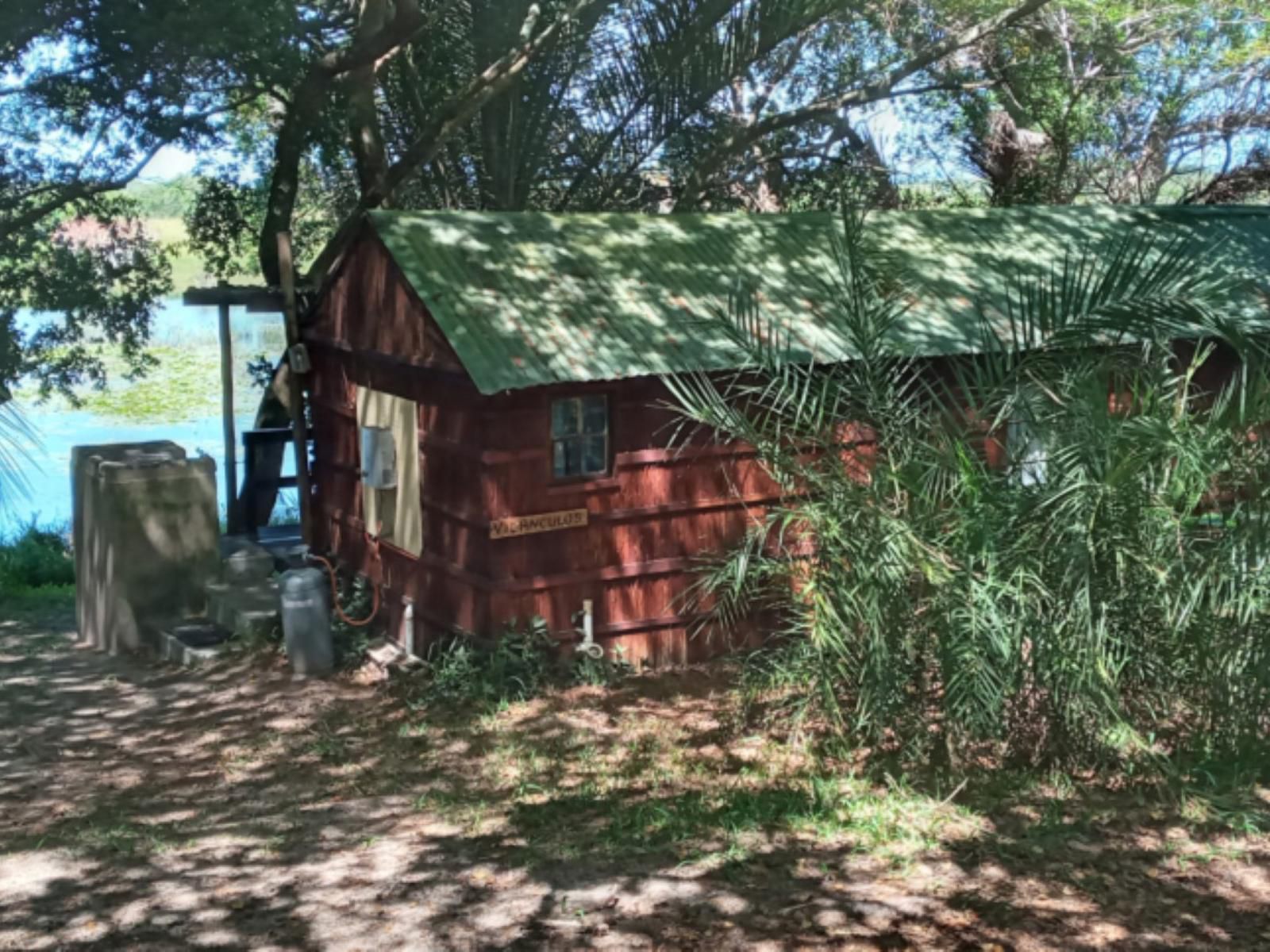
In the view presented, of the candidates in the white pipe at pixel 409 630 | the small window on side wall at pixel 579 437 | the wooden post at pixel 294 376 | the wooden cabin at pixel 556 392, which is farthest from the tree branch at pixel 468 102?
the small window on side wall at pixel 579 437

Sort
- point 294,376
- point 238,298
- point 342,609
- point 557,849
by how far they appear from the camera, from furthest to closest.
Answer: point 238,298 < point 294,376 < point 342,609 < point 557,849

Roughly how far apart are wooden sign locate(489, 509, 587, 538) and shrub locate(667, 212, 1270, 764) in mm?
2087

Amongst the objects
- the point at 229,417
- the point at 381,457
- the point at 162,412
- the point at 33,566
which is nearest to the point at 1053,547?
the point at 381,457

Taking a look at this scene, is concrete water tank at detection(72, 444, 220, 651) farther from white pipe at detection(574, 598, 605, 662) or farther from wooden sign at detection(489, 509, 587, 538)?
white pipe at detection(574, 598, 605, 662)

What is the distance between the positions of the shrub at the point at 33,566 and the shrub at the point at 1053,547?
411 inches

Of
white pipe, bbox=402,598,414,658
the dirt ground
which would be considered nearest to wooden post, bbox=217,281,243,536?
white pipe, bbox=402,598,414,658

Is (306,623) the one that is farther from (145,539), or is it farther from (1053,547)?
(1053,547)

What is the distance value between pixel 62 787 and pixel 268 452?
5.84 metres

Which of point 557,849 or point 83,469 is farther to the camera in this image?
point 83,469

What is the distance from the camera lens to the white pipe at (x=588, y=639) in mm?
9047

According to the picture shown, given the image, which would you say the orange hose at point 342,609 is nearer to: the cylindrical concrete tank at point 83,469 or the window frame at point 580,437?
the cylindrical concrete tank at point 83,469

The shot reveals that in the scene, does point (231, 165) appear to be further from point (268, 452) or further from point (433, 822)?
point (433, 822)

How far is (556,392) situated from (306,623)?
259 centimetres

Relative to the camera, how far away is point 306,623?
962cm
